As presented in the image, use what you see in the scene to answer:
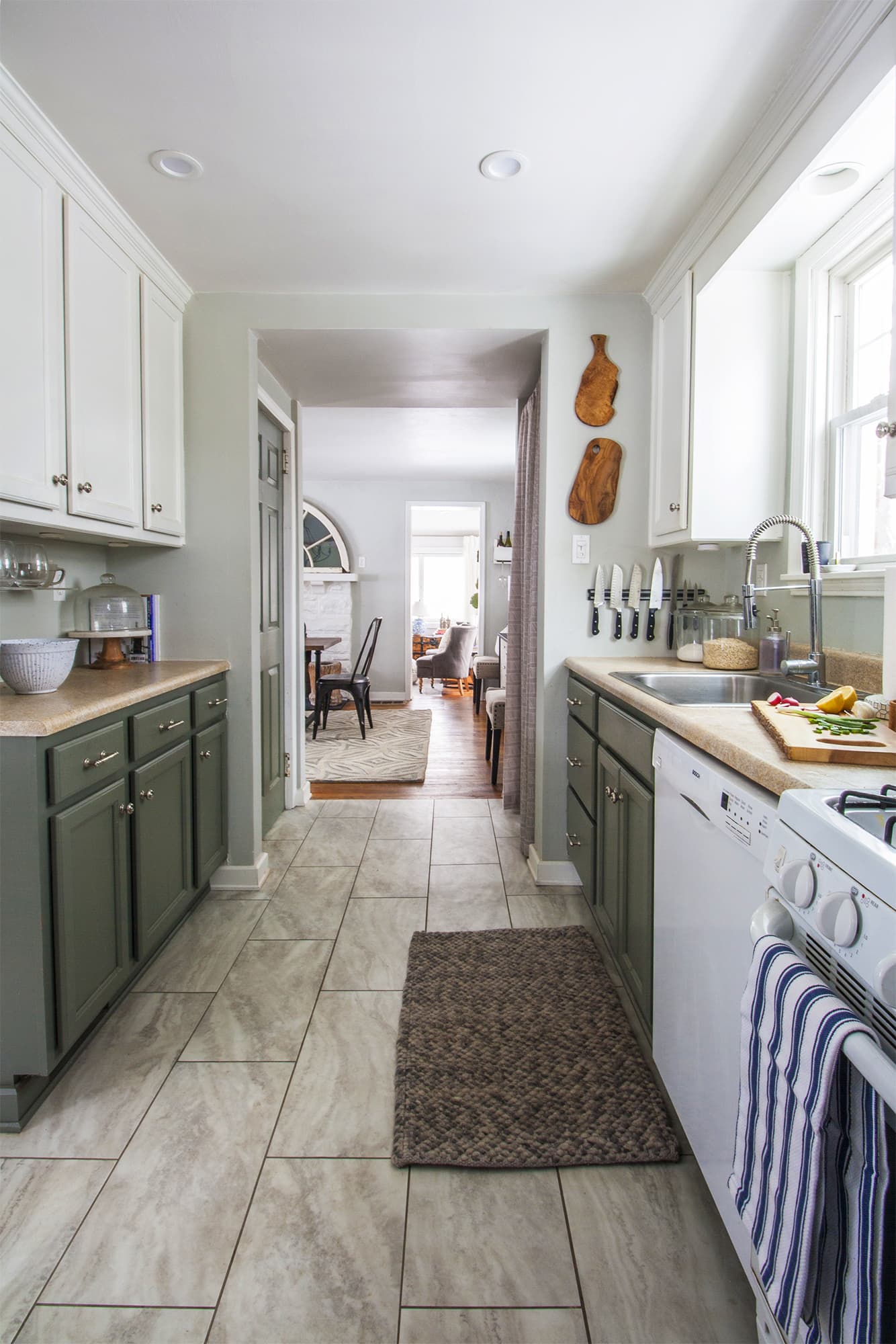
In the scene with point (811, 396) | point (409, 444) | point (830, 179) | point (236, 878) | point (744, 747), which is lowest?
point (236, 878)

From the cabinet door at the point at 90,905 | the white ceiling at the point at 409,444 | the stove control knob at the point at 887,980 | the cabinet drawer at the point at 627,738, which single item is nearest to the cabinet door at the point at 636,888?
the cabinet drawer at the point at 627,738

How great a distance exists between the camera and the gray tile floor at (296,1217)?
1.14 meters

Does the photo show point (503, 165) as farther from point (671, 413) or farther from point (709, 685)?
point (709, 685)

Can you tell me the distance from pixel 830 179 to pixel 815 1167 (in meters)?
2.01

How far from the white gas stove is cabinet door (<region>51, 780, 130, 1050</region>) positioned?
56.6 inches

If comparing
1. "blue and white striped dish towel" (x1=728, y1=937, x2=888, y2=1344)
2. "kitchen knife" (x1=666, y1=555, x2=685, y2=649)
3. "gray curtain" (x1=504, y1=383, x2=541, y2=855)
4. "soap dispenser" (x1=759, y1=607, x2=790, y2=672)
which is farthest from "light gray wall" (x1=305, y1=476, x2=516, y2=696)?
"blue and white striped dish towel" (x1=728, y1=937, x2=888, y2=1344)

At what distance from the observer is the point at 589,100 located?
168 cm

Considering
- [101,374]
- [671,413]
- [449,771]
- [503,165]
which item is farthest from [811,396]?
[449,771]

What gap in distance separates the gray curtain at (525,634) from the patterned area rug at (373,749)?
3.68 ft

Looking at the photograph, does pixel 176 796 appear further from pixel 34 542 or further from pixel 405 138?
pixel 405 138

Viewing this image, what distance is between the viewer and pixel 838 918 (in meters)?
0.76

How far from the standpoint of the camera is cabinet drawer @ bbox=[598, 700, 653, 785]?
1.69 metres

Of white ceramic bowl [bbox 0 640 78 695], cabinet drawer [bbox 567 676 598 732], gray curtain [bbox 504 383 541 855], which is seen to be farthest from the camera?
gray curtain [bbox 504 383 541 855]

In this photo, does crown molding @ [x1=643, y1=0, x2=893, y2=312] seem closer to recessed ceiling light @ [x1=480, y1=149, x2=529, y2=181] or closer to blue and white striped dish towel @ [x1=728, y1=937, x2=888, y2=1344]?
recessed ceiling light @ [x1=480, y1=149, x2=529, y2=181]
